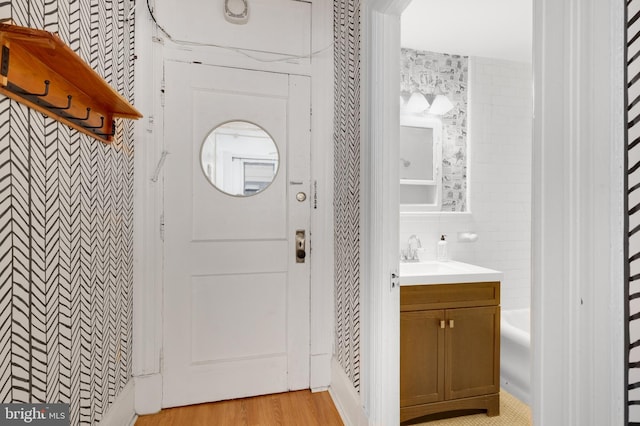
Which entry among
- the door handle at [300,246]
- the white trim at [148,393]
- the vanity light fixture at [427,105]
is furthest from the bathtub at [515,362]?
the white trim at [148,393]

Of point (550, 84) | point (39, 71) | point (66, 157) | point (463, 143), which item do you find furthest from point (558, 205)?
point (463, 143)

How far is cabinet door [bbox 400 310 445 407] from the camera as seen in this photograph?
1777mm

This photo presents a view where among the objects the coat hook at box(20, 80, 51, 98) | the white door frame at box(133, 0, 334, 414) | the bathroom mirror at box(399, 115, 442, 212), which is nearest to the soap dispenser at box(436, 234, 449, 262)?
the bathroom mirror at box(399, 115, 442, 212)

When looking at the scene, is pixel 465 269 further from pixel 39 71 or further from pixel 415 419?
pixel 39 71

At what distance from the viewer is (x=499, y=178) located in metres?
2.66

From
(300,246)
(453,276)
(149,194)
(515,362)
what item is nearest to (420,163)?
(453,276)

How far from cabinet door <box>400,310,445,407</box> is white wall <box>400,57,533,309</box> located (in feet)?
2.87

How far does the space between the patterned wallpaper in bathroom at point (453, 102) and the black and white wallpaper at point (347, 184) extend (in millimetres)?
756

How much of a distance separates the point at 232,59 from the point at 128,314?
5.14 feet

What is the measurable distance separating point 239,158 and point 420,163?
1.32 m

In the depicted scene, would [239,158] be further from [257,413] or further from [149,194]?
[257,413]

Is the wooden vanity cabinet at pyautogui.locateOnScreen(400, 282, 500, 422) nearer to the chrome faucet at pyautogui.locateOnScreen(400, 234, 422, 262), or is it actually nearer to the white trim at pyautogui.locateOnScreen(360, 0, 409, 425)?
the white trim at pyautogui.locateOnScreen(360, 0, 409, 425)

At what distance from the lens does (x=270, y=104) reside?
2.09m

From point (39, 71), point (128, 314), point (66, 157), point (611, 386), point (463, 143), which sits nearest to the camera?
point (611, 386)
